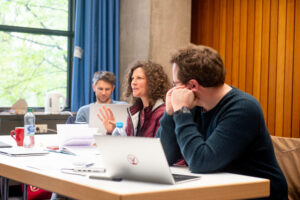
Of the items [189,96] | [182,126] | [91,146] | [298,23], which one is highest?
[298,23]

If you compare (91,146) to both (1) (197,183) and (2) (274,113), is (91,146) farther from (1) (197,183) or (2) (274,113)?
(2) (274,113)

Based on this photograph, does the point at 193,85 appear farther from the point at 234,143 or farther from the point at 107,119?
the point at 107,119

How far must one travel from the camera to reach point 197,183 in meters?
1.31

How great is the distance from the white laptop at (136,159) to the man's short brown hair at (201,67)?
17.7 inches

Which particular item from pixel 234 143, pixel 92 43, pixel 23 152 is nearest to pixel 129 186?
pixel 234 143

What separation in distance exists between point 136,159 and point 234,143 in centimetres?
41

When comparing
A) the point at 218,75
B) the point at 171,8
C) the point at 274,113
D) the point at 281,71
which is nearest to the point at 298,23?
the point at 281,71

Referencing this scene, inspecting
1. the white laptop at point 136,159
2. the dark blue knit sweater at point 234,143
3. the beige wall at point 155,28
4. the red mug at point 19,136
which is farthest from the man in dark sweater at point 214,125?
the beige wall at point 155,28

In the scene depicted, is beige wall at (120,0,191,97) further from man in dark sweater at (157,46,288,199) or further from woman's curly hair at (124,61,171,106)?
man in dark sweater at (157,46,288,199)

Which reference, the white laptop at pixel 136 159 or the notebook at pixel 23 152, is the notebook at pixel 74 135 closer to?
the notebook at pixel 23 152

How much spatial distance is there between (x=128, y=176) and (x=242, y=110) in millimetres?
511

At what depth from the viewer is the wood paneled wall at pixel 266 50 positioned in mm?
3516

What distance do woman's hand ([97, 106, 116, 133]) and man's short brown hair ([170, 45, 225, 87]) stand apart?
1049 millimetres

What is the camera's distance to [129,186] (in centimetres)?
124
